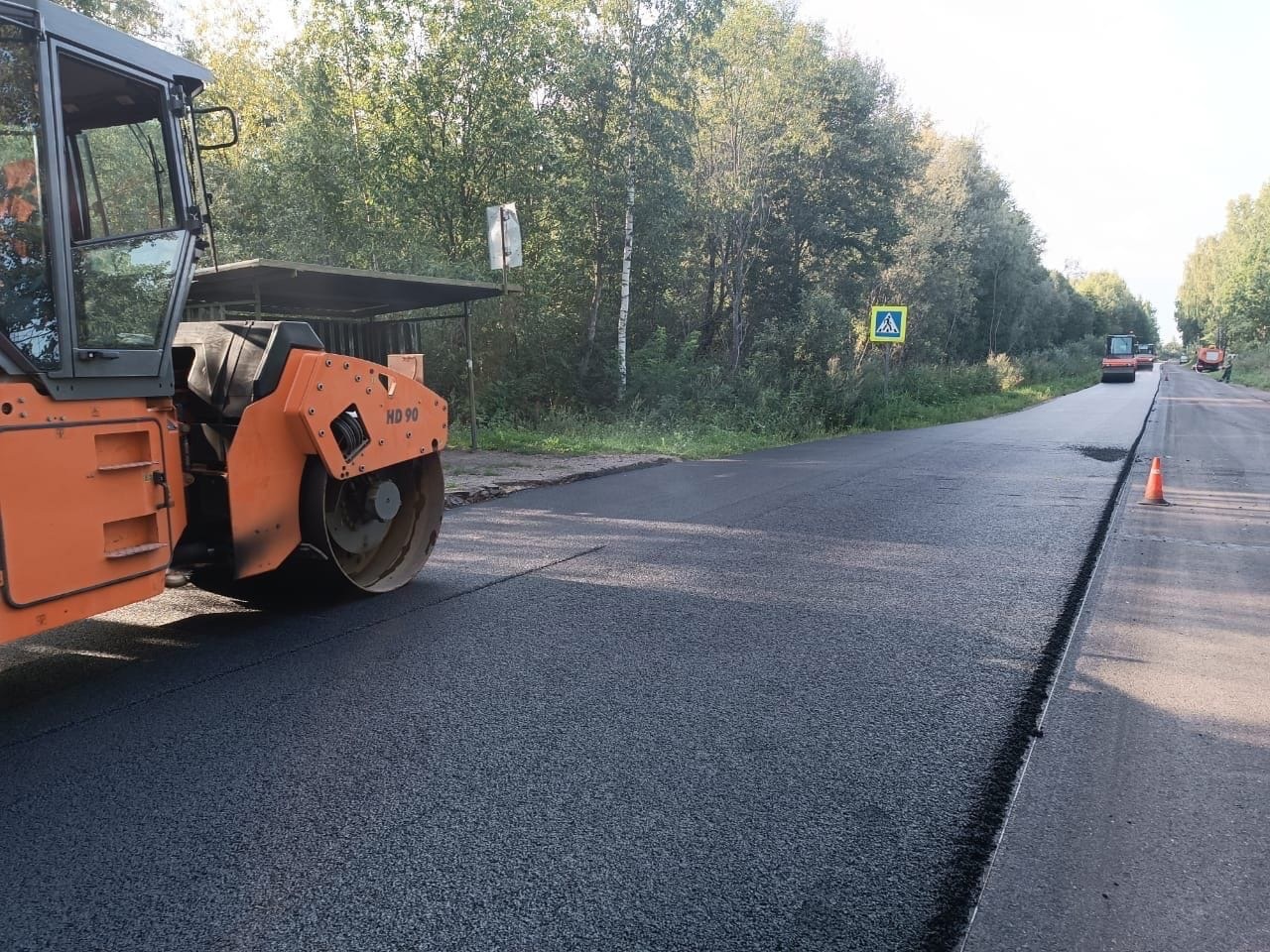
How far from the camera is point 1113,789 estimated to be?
10.0 feet

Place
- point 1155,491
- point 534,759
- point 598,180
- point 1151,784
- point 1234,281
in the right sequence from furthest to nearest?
1. point 1234,281
2. point 598,180
3. point 1155,491
4. point 534,759
5. point 1151,784

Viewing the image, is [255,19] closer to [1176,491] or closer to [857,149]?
[857,149]

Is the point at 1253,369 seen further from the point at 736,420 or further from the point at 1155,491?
the point at 1155,491

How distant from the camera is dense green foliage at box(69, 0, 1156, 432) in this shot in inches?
746

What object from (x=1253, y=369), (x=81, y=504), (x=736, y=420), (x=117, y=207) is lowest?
(x=736, y=420)

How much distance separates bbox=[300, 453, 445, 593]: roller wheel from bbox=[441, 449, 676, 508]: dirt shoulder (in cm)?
342

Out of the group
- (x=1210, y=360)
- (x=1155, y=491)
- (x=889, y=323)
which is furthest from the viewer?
(x=1210, y=360)

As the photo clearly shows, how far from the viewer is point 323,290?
1134cm

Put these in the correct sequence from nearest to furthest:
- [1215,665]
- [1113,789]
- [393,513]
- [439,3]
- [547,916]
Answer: [547,916] < [1113,789] < [1215,665] < [393,513] < [439,3]

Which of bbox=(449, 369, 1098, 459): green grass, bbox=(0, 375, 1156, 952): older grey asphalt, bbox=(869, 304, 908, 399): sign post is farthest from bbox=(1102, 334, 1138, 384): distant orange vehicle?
bbox=(0, 375, 1156, 952): older grey asphalt

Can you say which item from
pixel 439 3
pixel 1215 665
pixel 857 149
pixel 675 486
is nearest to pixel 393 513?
pixel 1215 665

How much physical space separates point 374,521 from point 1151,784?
443 centimetres

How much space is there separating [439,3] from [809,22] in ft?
42.8

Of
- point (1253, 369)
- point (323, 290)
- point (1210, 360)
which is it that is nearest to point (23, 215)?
point (323, 290)
